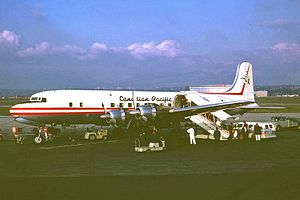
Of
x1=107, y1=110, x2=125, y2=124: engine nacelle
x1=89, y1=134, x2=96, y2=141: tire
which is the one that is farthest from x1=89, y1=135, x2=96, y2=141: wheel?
x1=107, y1=110, x2=125, y2=124: engine nacelle

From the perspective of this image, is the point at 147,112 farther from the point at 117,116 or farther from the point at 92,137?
the point at 92,137

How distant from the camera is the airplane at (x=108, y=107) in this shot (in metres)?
28.8

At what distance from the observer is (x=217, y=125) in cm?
3136

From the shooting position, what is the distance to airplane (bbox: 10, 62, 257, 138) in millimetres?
28781

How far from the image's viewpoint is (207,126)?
30734mm

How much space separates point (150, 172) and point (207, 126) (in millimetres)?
15357

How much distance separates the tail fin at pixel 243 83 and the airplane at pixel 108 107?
5884mm

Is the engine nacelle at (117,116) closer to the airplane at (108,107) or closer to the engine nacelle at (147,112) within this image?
the airplane at (108,107)

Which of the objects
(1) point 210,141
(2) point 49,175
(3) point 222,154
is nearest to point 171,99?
(1) point 210,141

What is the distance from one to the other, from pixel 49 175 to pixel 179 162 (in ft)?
21.2

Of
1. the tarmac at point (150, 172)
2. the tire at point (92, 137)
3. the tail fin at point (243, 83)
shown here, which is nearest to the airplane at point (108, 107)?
the tire at point (92, 137)

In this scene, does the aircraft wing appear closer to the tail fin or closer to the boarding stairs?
the boarding stairs

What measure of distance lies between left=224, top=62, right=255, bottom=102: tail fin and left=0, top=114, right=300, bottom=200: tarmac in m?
14.1

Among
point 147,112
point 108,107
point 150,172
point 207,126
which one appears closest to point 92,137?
point 108,107
